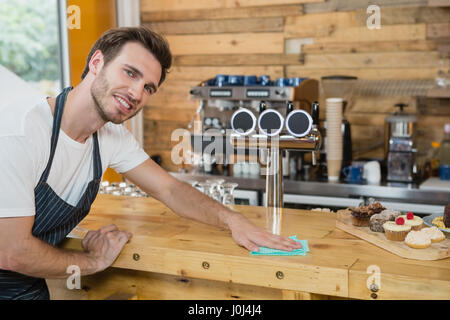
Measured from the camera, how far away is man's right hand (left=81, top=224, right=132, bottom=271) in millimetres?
1691

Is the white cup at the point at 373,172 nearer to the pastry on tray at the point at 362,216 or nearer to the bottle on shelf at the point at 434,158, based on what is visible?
the bottle on shelf at the point at 434,158

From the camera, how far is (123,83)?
170cm

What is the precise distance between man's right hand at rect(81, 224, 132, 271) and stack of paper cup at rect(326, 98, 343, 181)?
6.93 ft

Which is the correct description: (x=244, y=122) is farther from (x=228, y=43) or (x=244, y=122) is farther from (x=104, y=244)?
(x=228, y=43)

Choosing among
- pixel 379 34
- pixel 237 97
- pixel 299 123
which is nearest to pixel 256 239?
pixel 299 123

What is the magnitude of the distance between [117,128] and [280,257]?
0.84 m

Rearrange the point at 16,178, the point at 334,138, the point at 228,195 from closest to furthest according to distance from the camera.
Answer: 1. the point at 16,178
2. the point at 228,195
3. the point at 334,138

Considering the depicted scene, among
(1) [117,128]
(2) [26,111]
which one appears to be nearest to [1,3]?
(1) [117,128]

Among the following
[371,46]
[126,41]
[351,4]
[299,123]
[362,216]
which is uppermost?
[351,4]

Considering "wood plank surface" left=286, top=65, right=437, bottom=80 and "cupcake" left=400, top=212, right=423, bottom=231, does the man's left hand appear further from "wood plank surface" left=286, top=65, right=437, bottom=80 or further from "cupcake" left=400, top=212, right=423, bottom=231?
"wood plank surface" left=286, top=65, right=437, bottom=80

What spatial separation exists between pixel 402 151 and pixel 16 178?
105 inches

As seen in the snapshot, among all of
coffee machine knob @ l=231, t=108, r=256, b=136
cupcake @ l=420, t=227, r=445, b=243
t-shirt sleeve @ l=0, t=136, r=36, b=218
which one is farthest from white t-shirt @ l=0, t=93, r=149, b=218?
cupcake @ l=420, t=227, r=445, b=243

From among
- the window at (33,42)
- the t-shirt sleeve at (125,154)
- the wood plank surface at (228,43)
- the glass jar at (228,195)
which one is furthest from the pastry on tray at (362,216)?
the window at (33,42)

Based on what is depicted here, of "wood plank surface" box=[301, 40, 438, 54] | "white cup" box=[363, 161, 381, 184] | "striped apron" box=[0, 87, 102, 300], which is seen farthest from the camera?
"wood plank surface" box=[301, 40, 438, 54]
